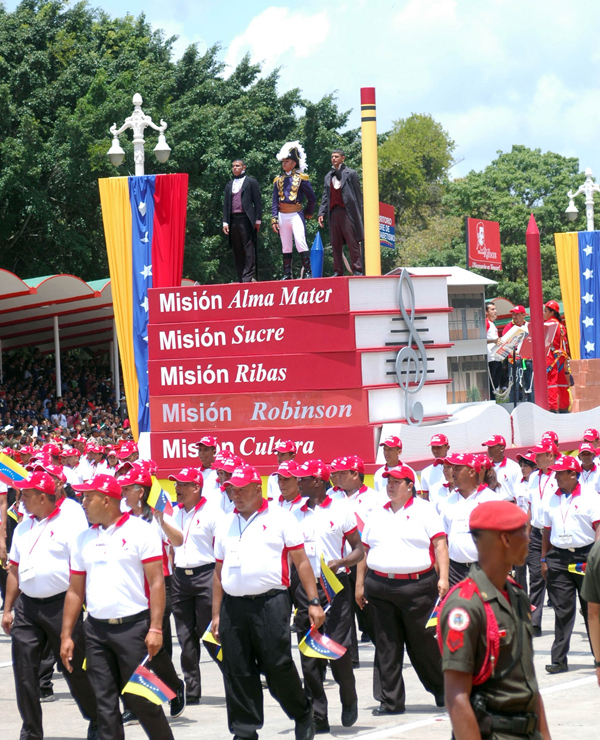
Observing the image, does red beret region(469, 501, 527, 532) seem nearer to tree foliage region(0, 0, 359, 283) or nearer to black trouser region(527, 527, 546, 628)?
black trouser region(527, 527, 546, 628)

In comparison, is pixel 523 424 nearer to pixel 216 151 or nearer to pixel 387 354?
pixel 387 354

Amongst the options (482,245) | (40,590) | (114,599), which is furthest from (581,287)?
(114,599)

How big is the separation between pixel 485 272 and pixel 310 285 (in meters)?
36.8

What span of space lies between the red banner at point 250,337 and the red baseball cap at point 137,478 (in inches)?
264

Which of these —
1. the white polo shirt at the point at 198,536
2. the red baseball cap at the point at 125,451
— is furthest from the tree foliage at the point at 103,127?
the white polo shirt at the point at 198,536

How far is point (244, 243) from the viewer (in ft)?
53.8

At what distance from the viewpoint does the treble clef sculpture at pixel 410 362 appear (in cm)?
1566

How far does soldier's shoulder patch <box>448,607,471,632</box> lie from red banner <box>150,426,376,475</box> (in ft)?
36.2

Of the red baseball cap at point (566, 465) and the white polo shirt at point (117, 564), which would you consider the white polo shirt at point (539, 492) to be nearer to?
the red baseball cap at point (566, 465)

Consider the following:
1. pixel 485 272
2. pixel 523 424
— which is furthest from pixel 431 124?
pixel 523 424

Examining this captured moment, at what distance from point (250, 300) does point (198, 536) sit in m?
6.51

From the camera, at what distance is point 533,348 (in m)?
19.9

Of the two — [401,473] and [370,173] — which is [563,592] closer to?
[401,473]

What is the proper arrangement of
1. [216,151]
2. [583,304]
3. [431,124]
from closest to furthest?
[583,304] < [216,151] < [431,124]
